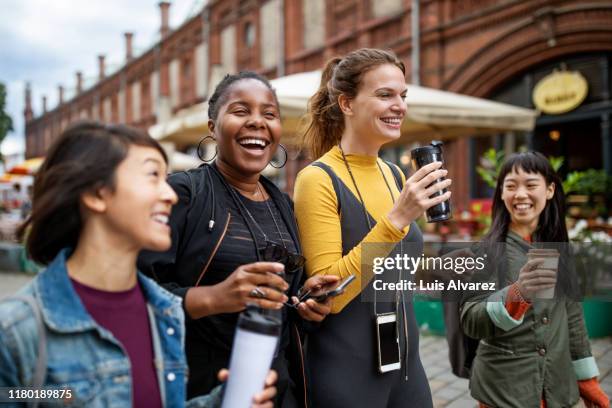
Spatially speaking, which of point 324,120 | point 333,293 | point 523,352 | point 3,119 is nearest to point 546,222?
point 523,352

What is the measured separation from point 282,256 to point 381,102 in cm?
76

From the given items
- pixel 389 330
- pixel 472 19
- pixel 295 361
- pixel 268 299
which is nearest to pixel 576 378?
pixel 389 330

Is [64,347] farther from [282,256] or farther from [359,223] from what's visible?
[359,223]

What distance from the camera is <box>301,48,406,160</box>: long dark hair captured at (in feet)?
6.26

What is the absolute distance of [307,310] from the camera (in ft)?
5.12

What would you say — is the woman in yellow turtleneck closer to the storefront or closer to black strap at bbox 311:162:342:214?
black strap at bbox 311:162:342:214

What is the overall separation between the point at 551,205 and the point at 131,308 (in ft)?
6.54

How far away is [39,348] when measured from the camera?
104 cm

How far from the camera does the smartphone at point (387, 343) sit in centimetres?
172

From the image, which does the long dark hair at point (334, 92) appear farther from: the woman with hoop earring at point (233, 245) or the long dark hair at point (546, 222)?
the long dark hair at point (546, 222)

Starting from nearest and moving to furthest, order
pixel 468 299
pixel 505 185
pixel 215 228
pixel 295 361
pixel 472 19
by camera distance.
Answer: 1. pixel 215 228
2. pixel 295 361
3. pixel 468 299
4. pixel 505 185
5. pixel 472 19

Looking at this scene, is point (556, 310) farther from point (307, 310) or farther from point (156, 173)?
point (156, 173)

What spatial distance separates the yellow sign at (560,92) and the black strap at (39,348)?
1126 centimetres

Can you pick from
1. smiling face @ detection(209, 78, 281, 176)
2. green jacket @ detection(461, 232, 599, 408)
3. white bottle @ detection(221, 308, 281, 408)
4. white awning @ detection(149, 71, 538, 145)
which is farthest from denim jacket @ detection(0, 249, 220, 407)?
white awning @ detection(149, 71, 538, 145)
